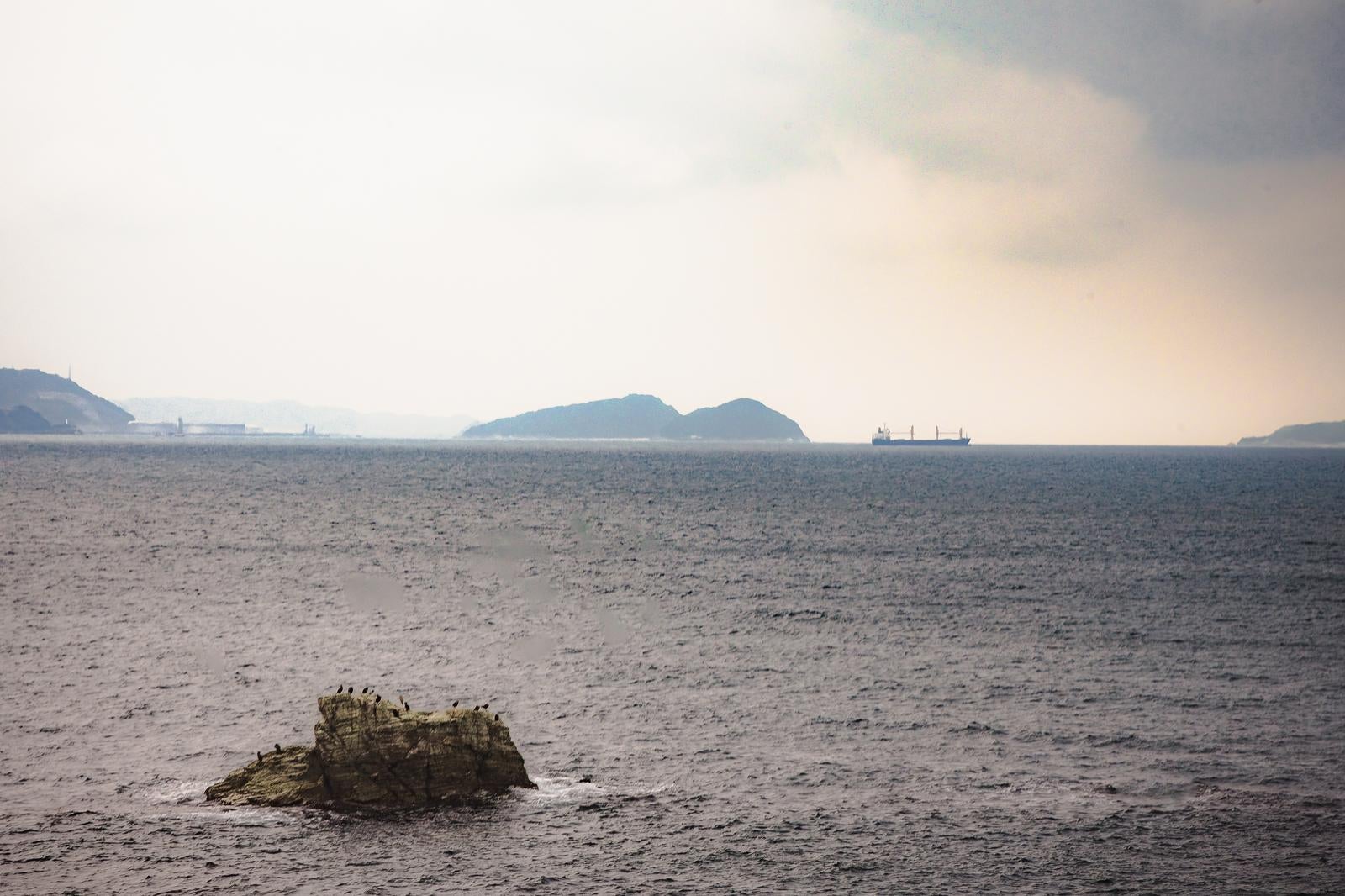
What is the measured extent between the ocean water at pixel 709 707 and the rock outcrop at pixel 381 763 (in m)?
0.87

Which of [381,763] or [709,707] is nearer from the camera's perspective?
[381,763]

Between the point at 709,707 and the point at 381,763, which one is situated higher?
the point at 381,763

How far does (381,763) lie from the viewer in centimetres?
2992

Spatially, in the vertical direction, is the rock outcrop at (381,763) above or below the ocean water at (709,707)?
above

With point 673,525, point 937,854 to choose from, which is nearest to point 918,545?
point 673,525

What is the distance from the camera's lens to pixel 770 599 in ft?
228

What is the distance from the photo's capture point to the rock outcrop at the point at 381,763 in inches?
1171

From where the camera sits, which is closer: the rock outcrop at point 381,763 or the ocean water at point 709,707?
the ocean water at point 709,707

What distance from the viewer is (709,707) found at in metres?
42.5

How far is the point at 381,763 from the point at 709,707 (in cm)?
1572

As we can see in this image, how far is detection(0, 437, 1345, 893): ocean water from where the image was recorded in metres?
26.9

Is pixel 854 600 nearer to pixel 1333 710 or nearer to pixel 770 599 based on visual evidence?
pixel 770 599

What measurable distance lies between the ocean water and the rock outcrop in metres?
0.87

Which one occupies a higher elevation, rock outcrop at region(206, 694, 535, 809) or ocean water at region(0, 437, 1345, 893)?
rock outcrop at region(206, 694, 535, 809)
